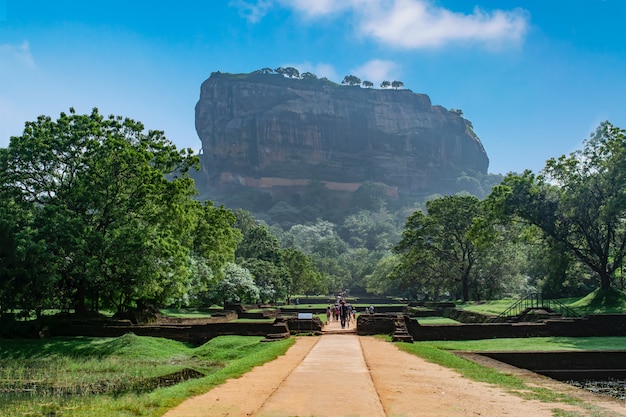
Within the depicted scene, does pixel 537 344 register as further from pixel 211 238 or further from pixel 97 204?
pixel 211 238

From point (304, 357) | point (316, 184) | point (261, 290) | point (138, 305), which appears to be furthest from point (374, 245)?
point (304, 357)

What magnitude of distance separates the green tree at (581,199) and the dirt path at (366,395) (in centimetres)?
1799

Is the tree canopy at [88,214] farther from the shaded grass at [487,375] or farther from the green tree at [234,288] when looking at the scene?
the green tree at [234,288]

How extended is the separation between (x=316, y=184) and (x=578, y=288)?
160558 millimetres

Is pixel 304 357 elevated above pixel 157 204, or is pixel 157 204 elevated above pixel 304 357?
pixel 157 204

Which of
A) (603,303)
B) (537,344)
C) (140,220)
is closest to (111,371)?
(140,220)

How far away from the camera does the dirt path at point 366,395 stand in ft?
27.5

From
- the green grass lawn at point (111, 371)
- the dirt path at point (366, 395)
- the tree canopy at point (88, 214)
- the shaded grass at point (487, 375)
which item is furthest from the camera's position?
the tree canopy at point (88, 214)

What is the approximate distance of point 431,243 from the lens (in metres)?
47.8

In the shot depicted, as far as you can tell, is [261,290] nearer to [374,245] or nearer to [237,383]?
[237,383]

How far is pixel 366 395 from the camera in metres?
9.52

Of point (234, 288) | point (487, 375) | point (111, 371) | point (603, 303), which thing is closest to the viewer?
point (487, 375)

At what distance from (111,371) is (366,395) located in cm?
854

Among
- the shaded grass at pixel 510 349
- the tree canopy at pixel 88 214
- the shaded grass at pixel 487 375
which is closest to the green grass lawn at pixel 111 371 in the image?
the tree canopy at pixel 88 214
